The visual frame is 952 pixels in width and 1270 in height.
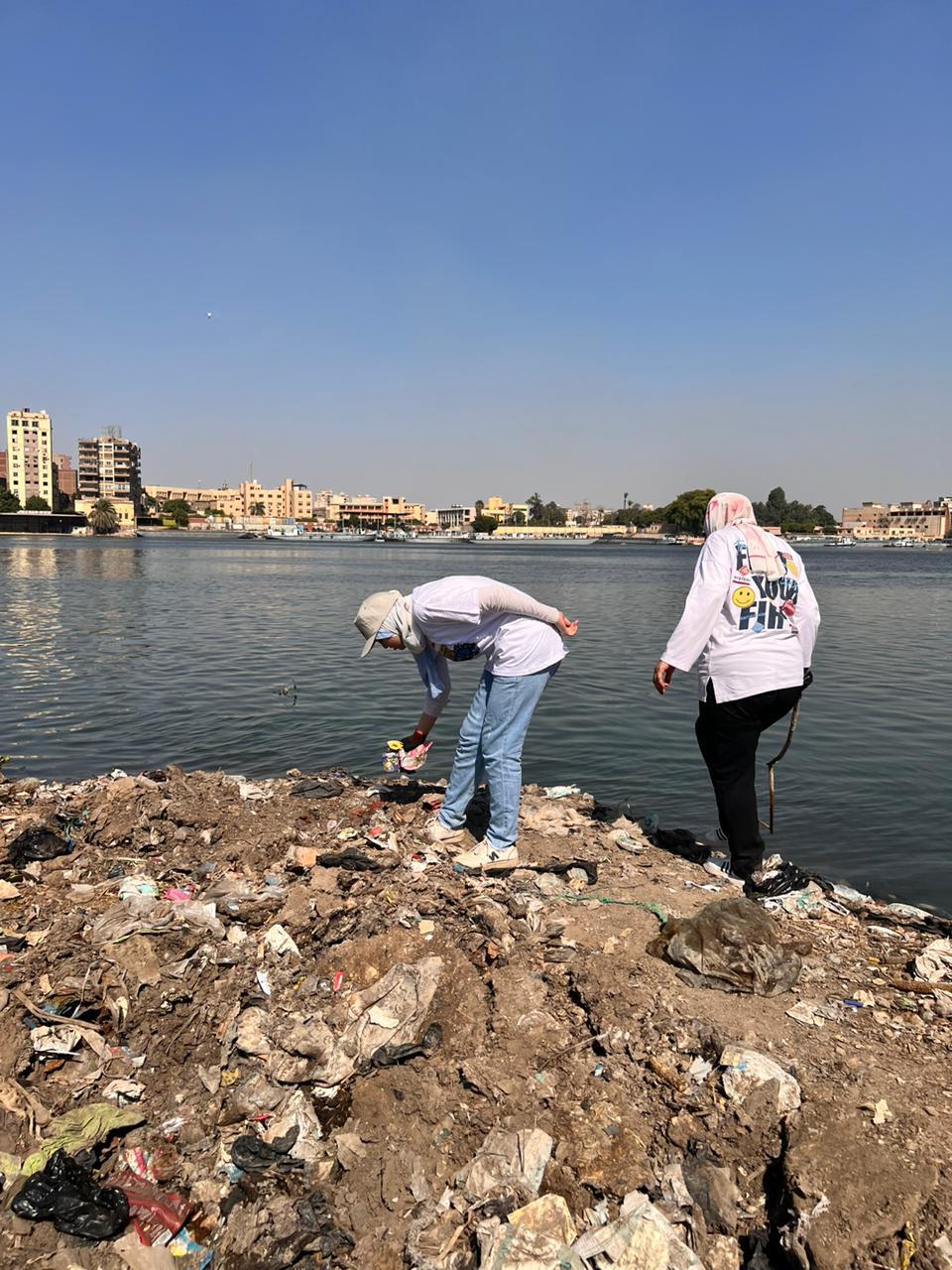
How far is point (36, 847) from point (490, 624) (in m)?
3.72

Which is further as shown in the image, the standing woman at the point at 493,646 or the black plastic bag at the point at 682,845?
the black plastic bag at the point at 682,845

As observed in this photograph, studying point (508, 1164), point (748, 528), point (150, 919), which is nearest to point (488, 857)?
point (150, 919)

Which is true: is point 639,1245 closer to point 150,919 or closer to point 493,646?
point 150,919

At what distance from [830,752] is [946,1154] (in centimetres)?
846

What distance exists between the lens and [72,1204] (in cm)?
285

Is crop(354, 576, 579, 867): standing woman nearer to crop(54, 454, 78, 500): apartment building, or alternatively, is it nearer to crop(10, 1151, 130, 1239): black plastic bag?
crop(10, 1151, 130, 1239): black plastic bag

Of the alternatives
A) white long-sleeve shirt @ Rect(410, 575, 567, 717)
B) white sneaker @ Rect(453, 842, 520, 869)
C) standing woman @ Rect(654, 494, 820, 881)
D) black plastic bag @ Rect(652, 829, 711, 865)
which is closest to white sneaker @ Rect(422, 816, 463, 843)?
white sneaker @ Rect(453, 842, 520, 869)

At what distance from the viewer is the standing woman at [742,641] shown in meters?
4.75

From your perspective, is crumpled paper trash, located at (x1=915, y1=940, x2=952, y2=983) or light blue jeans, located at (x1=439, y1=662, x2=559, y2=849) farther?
light blue jeans, located at (x1=439, y1=662, x2=559, y2=849)

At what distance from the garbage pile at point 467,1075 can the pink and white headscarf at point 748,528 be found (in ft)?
6.48

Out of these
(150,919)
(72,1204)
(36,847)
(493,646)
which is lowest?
(72,1204)

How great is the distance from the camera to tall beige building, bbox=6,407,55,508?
158875 millimetres

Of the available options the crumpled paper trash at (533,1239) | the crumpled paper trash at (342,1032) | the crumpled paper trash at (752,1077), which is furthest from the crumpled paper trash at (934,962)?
the crumpled paper trash at (342,1032)

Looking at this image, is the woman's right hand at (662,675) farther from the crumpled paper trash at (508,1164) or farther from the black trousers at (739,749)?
the crumpled paper trash at (508,1164)
